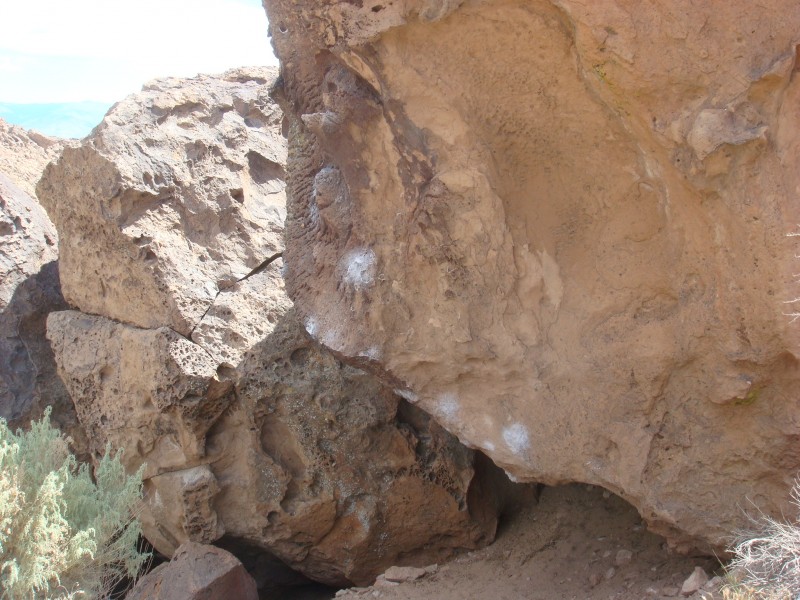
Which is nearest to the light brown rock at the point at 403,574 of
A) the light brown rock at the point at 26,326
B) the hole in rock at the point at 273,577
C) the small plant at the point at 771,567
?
the hole in rock at the point at 273,577

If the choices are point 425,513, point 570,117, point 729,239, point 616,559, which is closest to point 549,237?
point 570,117

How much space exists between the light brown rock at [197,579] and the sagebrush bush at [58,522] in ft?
0.35

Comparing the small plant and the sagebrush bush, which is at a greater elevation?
the small plant

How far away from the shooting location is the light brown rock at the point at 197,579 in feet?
10.7

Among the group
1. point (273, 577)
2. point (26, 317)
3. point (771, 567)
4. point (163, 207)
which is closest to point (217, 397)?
point (163, 207)

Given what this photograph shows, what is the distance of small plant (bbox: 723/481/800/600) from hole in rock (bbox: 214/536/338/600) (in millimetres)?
2304

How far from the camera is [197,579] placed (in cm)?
330

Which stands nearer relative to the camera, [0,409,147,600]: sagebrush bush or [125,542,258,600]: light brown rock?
[0,409,147,600]: sagebrush bush

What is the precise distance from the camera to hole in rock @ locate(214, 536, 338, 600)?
155 inches

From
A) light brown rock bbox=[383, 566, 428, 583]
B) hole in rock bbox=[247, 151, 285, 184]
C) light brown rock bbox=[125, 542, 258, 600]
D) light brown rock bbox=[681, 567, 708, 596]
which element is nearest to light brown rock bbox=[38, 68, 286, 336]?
hole in rock bbox=[247, 151, 285, 184]

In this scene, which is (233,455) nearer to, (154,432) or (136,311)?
(154,432)

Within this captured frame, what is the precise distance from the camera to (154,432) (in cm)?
371

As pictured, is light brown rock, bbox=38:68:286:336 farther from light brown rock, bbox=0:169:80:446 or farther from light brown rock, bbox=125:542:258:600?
light brown rock, bbox=125:542:258:600

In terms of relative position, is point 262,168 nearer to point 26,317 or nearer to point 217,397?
point 217,397
